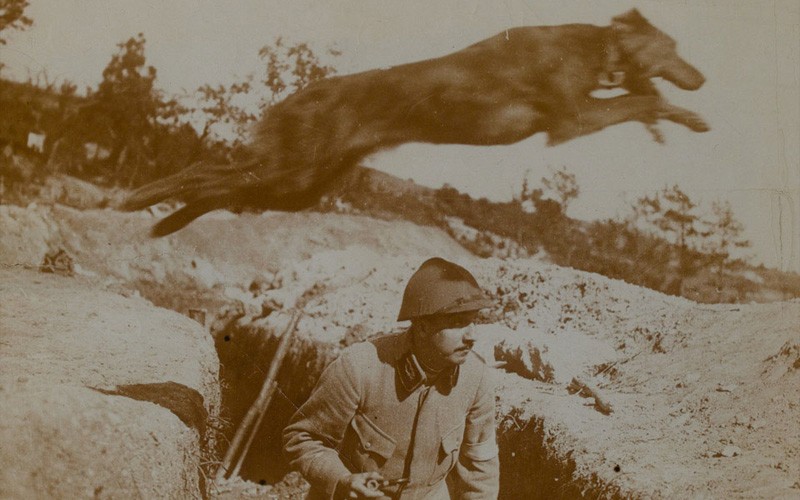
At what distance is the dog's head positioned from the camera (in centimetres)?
376

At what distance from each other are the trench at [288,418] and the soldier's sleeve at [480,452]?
1.82 ft

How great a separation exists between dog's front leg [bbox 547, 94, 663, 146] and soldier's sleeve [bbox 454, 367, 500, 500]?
54.5 inches

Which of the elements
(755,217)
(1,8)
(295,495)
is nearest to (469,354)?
(295,495)

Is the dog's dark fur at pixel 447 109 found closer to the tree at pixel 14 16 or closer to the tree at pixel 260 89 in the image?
the tree at pixel 260 89

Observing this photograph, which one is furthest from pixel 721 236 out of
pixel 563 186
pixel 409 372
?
pixel 409 372

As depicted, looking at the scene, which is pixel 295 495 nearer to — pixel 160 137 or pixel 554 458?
pixel 554 458

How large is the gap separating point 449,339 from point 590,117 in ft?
5.15

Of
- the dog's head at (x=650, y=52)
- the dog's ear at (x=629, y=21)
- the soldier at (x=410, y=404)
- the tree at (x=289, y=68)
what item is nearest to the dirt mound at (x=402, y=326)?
the tree at (x=289, y=68)

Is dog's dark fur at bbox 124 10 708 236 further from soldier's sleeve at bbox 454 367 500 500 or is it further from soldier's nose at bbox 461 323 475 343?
soldier's sleeve at bbox 454 367 500 500

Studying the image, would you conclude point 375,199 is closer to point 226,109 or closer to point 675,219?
point 226,109

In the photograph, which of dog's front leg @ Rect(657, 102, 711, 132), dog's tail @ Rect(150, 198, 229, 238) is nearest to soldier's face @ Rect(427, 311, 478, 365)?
dog's tail @ Rect(150, 198, 229, 238)

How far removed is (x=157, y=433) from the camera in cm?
345

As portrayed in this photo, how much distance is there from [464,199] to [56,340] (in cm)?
211

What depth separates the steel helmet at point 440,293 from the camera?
2717 mm
